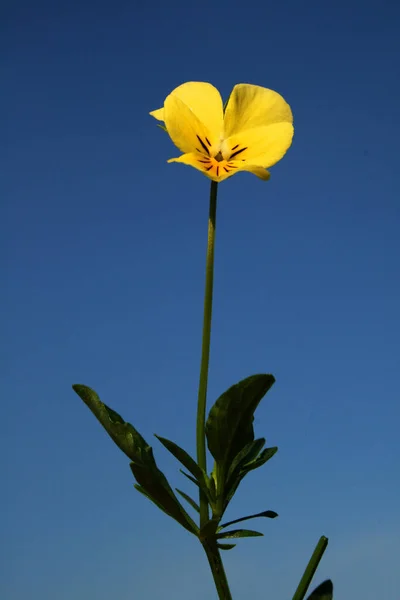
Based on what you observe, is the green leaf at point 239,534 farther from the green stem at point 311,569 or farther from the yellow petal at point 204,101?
the yellow petal at point 204,101

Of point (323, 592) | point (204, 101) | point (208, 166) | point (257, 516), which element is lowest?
point (323, 592)

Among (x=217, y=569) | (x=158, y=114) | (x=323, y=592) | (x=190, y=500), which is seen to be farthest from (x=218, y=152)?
(x=323, y=592)

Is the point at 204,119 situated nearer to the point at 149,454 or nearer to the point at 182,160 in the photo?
the point at 182,160

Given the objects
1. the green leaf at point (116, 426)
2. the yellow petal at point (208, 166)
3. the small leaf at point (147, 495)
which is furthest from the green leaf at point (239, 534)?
the yellow petal at point (208, 166)

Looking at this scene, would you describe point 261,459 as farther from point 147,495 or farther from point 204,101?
point 204,101

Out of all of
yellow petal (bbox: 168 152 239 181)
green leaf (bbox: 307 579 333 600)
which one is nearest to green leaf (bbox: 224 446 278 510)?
green leaf (bbox: 307 579 333 600)

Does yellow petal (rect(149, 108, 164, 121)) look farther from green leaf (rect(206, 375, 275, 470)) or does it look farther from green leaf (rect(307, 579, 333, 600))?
green leaf (rect(307, 579, 333, 600))
